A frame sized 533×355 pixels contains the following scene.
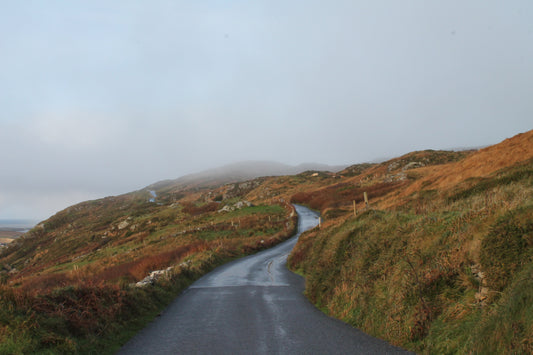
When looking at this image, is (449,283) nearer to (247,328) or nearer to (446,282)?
(446,282)

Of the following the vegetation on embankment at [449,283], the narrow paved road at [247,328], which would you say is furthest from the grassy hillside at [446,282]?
the narrow paved road at [247,328]

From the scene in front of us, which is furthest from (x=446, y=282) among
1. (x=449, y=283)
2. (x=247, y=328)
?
(x=247, y=328)

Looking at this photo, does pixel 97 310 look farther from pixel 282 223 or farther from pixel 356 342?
pixel 282 223

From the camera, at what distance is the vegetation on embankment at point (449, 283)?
539 cm

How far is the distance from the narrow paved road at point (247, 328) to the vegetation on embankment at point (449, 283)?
2.62 ft

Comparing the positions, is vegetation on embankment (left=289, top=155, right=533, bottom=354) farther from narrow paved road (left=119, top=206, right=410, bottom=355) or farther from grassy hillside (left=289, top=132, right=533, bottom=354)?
narrow paved road (left=119, top=206, right=410, bottom=355)

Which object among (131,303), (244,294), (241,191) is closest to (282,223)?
(244,294)

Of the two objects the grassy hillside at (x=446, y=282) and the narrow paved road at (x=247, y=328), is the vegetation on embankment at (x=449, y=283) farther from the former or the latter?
the narrow paved road at (x=247, y=328)

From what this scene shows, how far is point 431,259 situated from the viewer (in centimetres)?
848

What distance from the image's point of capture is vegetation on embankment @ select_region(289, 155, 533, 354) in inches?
212

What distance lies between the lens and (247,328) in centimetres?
959

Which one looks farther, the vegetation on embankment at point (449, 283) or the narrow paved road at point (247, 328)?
the narrow paved road at point (247, 328)

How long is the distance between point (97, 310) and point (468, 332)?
9.55m

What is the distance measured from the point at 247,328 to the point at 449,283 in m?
5.68
